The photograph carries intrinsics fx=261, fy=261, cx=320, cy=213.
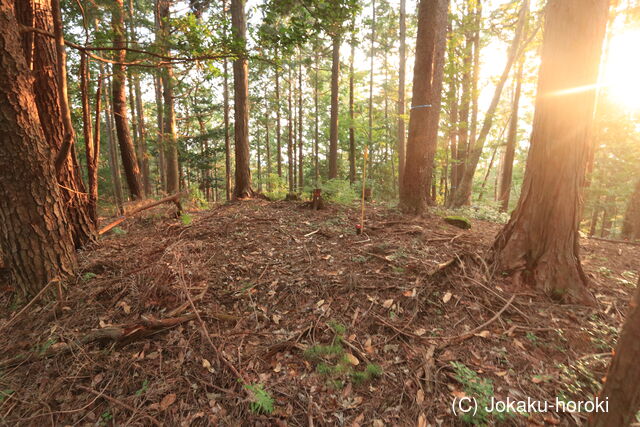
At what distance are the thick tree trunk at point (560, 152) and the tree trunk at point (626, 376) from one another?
2.17 meters

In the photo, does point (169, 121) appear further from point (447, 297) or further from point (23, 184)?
point (447, 297)

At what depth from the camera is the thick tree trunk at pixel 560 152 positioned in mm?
2949

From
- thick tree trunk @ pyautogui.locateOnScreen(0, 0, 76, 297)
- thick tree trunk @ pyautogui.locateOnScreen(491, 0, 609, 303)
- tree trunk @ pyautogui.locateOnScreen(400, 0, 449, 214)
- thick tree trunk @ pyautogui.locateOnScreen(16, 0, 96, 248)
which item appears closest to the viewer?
thick tree trunk @ pyautogui.locateOnScreen(0, 0, 76, 297)

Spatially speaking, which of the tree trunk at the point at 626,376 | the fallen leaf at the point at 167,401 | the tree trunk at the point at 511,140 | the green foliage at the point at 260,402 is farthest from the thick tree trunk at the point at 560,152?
the tree trunk at the point at 511,140

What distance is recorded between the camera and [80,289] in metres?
3.17

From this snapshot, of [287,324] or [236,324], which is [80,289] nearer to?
[236,324]

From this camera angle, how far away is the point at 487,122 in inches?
348

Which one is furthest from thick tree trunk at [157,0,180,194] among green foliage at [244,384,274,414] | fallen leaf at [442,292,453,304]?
fallen leaf at [442,292,453,304]

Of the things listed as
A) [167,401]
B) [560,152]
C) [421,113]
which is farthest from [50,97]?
[560,152]

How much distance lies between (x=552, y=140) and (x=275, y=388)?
394 centimetres

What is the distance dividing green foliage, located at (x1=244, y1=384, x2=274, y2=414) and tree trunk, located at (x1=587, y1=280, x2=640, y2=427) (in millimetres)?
1976

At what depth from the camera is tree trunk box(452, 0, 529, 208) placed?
7.94 meters

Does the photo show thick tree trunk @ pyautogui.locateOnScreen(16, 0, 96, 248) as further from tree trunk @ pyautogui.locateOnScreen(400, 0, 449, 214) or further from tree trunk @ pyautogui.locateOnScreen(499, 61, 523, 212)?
tree trunk @ pyautogui.locateOnScreen(499, 61, 523, 212)

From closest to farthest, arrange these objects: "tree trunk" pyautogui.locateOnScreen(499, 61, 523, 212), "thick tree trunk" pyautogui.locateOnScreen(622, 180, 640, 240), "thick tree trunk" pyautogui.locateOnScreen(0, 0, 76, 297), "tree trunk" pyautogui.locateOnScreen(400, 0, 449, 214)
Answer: "thick tree trunk" pyautogui.locateOnScreen(0, 0, 76, 297) → "tree trunk" pyautogui.locateOnScreen(400, 0, 449, 214) → "thick tree trunk" pyautogui.locateOnScreen(622, 180, 640, 240) → "tree trunk" pyautogui.locateOnScreen(499, 61, 523, 212)
